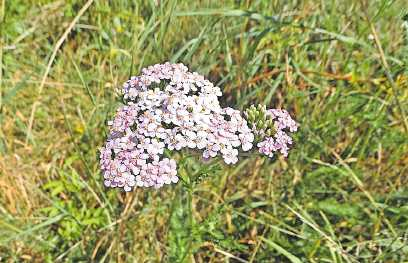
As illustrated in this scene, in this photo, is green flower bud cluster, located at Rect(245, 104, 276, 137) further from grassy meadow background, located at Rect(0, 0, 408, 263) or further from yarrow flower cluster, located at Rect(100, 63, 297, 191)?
grassy meadow background, located at Rect(0, 0, 408, 263)

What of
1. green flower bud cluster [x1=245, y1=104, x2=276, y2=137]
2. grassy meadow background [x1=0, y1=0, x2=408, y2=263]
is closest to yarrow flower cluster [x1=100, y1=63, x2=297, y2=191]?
green flower bud cluster [x1=245, y1=104, x2=276, y2=137]

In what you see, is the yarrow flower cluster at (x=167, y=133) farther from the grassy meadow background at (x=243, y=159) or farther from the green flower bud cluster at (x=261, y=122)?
the grassy meadow background at (x=243, y=159)

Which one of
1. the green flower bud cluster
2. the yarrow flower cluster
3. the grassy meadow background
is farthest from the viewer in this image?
the grassy meadow background

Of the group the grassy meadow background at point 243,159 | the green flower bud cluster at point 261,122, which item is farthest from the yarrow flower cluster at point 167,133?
the grassy meadow background at point 243,159

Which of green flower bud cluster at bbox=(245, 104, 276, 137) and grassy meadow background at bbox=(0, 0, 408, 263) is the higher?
green flower bud cluster at bbox=(245, 104, 276, 137)

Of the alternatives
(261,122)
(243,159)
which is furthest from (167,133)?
(243,159)

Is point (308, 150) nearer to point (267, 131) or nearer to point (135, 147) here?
point (267, 131)

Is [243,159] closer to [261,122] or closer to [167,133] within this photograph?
[261,122]
